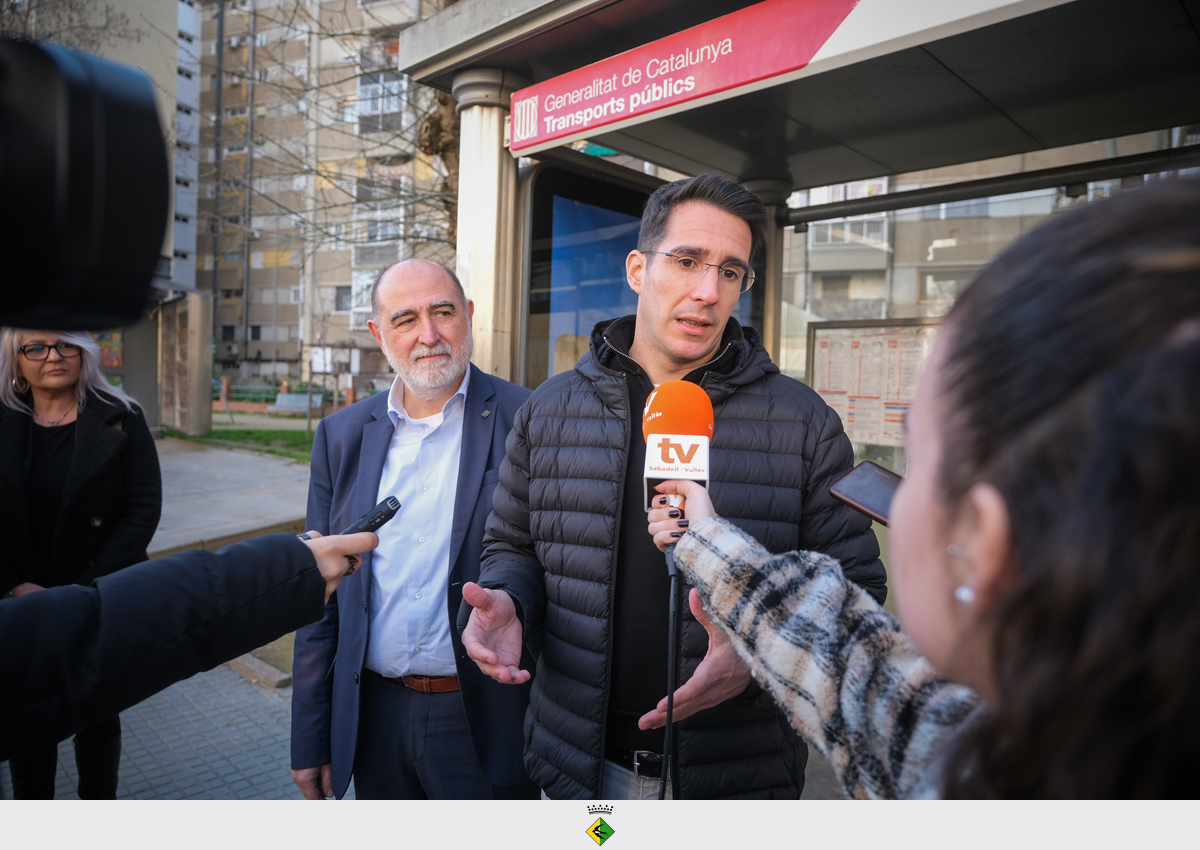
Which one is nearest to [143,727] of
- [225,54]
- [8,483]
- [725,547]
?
[8,483]

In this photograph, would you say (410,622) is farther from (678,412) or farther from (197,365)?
(197,365)

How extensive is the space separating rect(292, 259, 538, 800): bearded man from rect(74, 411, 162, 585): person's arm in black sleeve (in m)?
1.23

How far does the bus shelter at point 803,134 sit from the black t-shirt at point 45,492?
173cm

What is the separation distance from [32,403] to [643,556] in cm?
274

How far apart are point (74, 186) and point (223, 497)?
9.58m

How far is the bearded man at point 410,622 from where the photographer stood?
7.12ft

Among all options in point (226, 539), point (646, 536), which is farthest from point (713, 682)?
point (226, 539)

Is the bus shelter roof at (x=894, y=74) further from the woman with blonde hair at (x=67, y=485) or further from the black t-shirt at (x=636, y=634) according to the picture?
the woman with blonde hair at (x=67, y=485)

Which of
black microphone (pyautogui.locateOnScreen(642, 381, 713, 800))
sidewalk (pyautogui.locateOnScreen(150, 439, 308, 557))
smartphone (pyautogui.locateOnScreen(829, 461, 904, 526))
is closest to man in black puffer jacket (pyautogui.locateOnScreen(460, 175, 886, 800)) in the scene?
black microphone (pyautogui.locateOnScreen(642, 381, 713, 800))

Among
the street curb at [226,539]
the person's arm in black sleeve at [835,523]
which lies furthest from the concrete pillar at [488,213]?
the street curb at [226,539]

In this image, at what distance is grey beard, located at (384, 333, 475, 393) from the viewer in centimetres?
246

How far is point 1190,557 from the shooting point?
0.49 meters

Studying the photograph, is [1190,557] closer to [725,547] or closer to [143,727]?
[725,547]

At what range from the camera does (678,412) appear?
146 centimetres
